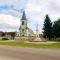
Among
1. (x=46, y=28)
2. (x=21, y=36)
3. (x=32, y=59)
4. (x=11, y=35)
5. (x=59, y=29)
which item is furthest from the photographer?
(x=11, y=35)

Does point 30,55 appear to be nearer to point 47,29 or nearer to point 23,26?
point 47,29

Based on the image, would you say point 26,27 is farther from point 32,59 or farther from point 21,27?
point 32,59

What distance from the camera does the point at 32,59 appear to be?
66.6 ft

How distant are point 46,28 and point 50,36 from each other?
4.73m

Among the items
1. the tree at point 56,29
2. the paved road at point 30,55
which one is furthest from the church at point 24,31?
the paved road at point 30,55

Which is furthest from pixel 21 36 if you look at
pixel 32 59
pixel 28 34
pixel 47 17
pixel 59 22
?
pixel 32 59

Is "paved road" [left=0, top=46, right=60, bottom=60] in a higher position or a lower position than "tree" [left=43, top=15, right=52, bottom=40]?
lower

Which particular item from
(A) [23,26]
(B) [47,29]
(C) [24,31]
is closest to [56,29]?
(B) [47,29]

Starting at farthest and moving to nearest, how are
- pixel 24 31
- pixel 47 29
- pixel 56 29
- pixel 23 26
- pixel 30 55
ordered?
pixel 23 26
pixel 24 31
pixel 47 29
pixel 56 29
pixel 30 55

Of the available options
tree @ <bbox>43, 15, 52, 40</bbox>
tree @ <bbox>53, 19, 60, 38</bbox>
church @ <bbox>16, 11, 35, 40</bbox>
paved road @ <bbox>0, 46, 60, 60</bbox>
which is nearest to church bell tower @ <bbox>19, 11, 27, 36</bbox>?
church @ <bbox>16, 11, 35, 40</bbox>

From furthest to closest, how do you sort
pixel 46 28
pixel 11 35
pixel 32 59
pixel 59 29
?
1. pixel 11 35
2. pixel 46 28
3. pixel 59 29
4. pixel 32 59

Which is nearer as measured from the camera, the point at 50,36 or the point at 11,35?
the point at 50,36

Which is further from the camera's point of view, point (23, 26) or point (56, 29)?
point (23, 26)

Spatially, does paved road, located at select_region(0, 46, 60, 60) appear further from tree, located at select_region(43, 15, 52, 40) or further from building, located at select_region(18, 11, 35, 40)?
building, located at select_region(18, 11, 35, 40)
